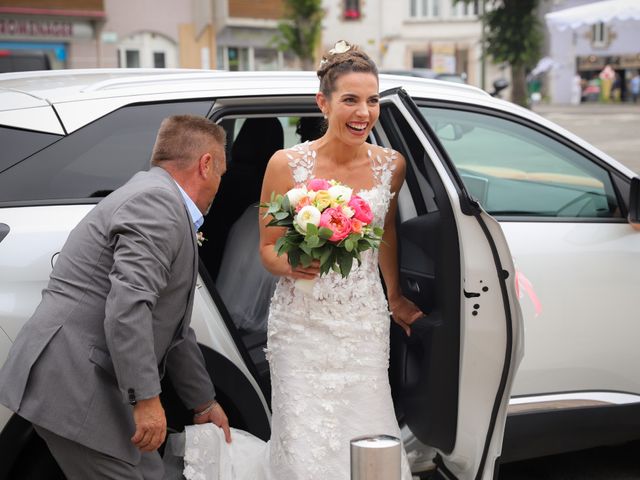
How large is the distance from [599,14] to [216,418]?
34.2 ft

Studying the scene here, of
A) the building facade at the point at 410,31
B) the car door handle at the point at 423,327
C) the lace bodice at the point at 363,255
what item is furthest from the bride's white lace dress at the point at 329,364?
the building facade at the point at 410,31

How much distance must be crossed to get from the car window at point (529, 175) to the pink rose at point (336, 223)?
87cm

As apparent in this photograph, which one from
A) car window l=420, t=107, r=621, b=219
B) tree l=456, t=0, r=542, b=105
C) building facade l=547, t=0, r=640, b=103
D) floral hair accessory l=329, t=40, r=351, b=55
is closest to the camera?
floral hair accessory l=329, t=40, r=351, b=55

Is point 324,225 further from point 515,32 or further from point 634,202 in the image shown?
point 515,32

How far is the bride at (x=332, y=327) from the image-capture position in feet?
9.87

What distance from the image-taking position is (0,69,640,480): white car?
9.23 feet

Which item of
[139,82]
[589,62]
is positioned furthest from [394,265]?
[589,62]

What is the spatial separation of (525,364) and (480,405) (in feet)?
2.31

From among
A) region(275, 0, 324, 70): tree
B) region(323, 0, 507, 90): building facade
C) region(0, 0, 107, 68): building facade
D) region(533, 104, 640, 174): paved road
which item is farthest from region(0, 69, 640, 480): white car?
region(323, 0, 507, 90): building facade

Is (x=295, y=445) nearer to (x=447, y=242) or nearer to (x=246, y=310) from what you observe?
(x=447, y=242)

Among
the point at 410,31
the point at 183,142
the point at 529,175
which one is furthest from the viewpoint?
the point at 410,31

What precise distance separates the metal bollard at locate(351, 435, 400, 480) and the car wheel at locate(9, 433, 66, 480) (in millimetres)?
1133

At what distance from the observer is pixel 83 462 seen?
251cm

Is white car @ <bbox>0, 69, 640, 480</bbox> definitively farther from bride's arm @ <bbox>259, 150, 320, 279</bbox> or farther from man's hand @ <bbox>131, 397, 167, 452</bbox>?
man's hand @ <bbox>131, 397, 167, 452</bbox>
